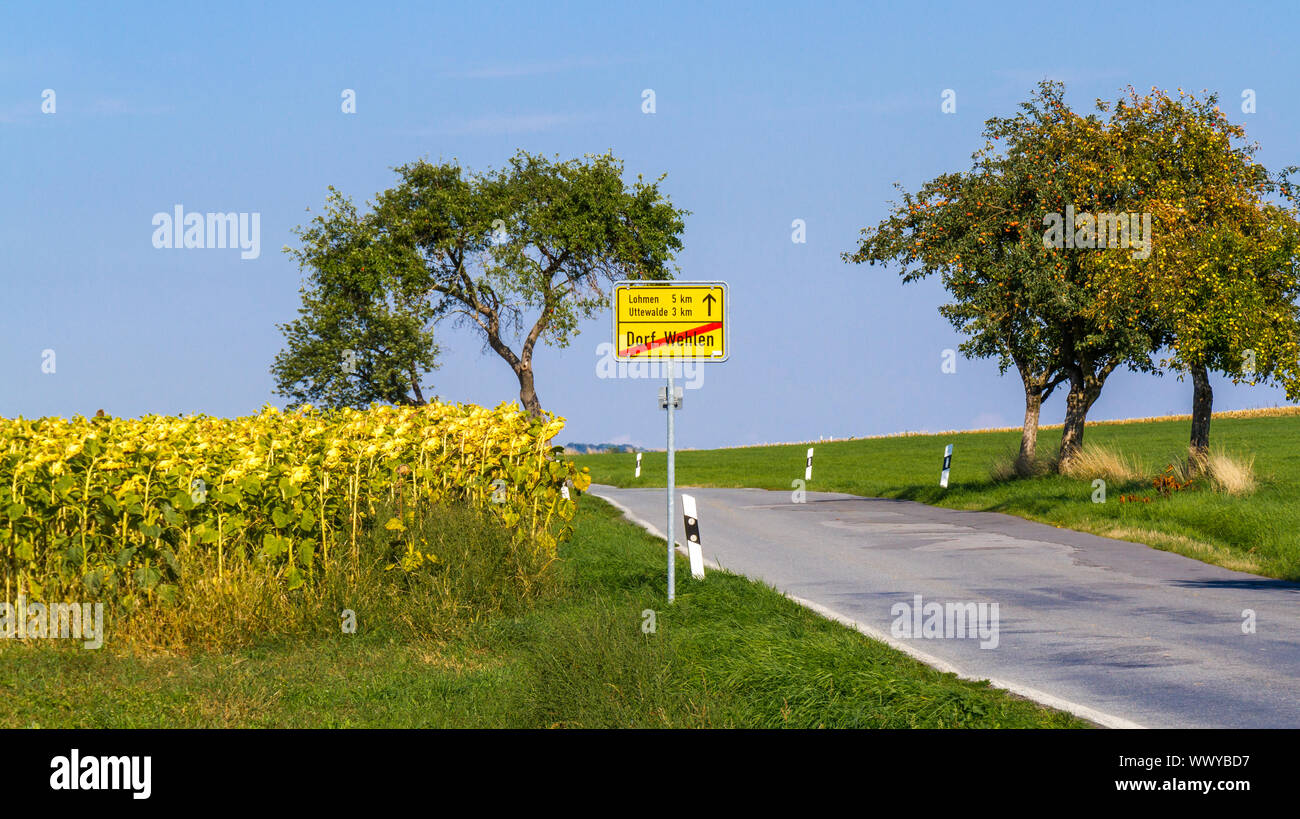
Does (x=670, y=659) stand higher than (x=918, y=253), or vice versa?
(x=918, y=253)

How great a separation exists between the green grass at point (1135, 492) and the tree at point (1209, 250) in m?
2.48

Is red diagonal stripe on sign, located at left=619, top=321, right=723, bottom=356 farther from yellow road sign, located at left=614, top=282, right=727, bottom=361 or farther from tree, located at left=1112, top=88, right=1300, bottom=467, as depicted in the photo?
tree, located at left=1112, top=88, right=1300, bottom=467

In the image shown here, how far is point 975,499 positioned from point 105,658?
21.9 m

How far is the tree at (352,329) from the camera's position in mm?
38844

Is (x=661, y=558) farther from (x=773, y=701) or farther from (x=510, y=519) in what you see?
(x=773, y=701)

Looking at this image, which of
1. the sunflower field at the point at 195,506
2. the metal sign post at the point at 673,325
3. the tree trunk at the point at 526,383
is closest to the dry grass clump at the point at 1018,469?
the tree trunk at the point at 526,383

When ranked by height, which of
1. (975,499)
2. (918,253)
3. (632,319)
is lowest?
(975,499)

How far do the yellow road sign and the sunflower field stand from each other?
216 cm

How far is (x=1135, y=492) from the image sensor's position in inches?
914

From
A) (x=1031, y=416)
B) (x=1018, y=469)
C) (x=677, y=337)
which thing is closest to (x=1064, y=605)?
(x=677, y=337)

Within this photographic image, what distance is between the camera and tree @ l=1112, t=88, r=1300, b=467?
2177cm

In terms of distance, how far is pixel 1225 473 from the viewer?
2244 cm
